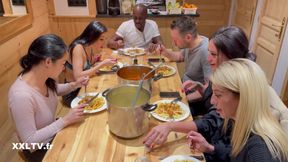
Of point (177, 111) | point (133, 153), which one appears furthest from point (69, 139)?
point (177, 111)

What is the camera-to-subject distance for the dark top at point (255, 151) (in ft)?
2.59

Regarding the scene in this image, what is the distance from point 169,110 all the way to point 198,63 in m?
0.81

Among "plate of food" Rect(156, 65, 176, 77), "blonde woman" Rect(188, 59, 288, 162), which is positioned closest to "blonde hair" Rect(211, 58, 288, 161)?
"blonde woman" Rect(188, 59, 288, 162)

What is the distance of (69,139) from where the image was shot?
1118 mm

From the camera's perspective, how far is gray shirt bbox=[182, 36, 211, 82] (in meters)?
1.95

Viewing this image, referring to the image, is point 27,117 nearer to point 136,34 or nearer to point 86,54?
point 86,54

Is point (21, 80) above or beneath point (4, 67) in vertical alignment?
above

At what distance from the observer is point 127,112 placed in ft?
3.25

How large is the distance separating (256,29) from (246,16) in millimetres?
492

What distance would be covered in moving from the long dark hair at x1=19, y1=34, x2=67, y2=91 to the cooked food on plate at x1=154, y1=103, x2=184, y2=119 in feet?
2.10

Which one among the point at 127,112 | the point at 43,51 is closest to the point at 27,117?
the point at 43,51

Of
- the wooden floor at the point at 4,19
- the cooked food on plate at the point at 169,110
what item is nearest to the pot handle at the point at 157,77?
the cooked food on plate at the point at 169,110

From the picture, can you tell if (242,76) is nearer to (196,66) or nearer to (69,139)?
(69,139)

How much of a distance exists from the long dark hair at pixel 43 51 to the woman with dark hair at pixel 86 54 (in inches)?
19.5
